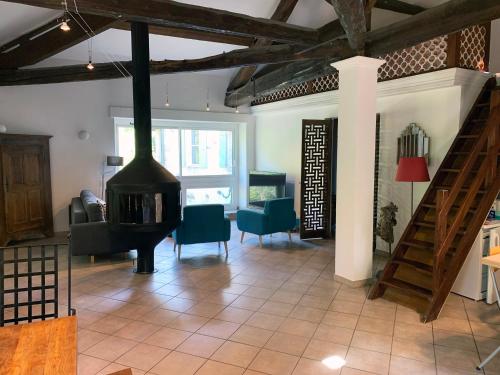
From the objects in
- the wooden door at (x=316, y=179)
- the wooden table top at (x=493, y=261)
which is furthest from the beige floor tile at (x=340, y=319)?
the wooden door at (x=316, y=179)

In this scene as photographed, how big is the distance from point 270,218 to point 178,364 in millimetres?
3440

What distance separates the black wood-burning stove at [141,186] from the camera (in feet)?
13.9

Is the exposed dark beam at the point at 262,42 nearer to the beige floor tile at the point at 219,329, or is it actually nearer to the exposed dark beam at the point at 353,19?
the exposed dark beam at the point at 353,19

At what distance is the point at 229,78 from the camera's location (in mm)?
8359

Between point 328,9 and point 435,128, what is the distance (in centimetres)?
229

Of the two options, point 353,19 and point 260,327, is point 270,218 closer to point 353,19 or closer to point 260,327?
point 260,327

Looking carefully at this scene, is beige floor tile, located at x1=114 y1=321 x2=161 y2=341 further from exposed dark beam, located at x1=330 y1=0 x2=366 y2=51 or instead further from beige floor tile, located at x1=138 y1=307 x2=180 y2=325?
exposed dark beam, located at x1=330 y1=0 x2=366 y2=51

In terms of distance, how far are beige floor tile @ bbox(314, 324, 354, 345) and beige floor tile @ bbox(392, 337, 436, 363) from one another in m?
0.36

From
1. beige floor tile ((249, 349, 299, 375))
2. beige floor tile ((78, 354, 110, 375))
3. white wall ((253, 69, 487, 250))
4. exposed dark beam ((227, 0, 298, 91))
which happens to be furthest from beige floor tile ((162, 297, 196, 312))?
exposed dark beam ((227, 0, 298, 91))

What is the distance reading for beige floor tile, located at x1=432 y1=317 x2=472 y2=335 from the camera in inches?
129

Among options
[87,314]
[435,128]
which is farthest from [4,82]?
[435,128]

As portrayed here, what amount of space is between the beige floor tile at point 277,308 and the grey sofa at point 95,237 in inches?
82.9

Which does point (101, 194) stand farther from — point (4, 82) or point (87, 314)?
point (87, 314)

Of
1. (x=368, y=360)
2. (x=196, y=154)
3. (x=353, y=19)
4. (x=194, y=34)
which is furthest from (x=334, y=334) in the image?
(x=196, y=154)
